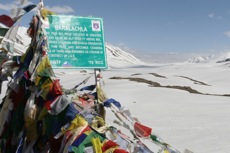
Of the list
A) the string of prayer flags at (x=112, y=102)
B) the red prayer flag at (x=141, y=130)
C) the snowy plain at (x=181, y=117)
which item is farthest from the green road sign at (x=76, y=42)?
the red prayer flag at (x=141, y=130)

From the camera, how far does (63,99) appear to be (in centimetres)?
381

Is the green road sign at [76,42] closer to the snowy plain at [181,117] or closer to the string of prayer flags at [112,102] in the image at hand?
the snowy plain at [181,117]

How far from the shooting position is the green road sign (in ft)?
17.4

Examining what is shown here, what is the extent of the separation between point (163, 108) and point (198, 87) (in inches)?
525

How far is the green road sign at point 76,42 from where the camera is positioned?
5293 millimetres

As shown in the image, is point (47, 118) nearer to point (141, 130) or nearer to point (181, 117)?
point (141, 130)

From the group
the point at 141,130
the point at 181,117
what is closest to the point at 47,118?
the point at 141,130

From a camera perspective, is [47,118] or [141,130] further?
[141,130]

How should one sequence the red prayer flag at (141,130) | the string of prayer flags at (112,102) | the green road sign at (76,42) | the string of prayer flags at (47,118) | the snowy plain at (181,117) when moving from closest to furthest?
1. the string of prayer flags at (47,118)
2. the red prayer flag at (141,130)
3. the string of prayer flags at (112,102)
4. the green road sign at (76,42)
5. the snowy plain at (181,117)

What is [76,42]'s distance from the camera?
5465 millimetres

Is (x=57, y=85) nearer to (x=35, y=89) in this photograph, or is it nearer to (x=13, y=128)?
(x=35, y=89)

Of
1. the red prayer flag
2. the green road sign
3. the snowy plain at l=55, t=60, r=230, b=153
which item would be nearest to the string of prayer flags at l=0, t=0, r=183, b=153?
the red prayer flag

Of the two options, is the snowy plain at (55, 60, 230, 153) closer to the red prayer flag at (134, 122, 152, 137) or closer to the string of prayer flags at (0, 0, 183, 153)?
the string of prayer flags at (0, 0, 183, 153)

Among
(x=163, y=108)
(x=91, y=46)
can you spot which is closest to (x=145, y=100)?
(x=163, y=108)
